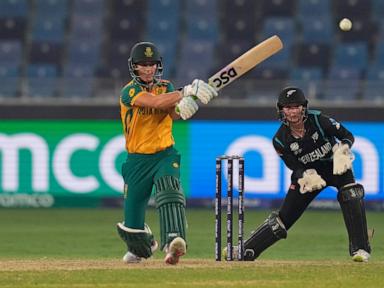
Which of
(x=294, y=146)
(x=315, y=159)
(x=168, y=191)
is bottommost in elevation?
(x=168, y=191)

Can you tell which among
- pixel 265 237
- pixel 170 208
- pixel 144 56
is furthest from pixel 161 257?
pixel 144 56

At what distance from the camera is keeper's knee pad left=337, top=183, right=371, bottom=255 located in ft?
36.6

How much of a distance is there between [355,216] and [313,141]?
0.77 m

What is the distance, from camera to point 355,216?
440 inches

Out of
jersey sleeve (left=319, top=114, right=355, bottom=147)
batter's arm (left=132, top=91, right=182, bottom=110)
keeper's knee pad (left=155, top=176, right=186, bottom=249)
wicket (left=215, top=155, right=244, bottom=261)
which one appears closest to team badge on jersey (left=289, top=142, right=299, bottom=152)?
jersey sleeve (left=319, top=114, right=355, bottom=147)

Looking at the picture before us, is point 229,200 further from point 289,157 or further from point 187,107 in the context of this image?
point 187,107

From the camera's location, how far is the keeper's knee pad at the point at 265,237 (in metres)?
11.5

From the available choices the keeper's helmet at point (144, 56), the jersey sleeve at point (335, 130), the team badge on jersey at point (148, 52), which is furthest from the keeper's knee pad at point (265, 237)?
the team badge on jersey at point (148, 52)

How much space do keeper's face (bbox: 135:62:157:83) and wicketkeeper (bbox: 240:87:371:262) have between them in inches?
46.8

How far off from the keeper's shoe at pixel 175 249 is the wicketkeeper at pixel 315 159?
4.87 ft

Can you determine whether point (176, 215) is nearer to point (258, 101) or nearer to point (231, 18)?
point (258, 101)

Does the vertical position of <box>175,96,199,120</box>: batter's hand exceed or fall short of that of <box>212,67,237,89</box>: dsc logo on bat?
it falls short

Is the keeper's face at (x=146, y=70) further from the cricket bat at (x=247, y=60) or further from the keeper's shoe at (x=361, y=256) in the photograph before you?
the keeper's shoe at (x=361, y=256)

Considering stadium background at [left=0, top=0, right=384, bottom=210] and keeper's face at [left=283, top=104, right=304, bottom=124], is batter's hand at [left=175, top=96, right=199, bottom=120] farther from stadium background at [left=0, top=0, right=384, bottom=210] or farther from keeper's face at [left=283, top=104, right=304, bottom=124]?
stadium background at [left=0, top=0, right=384, bottom=210]
